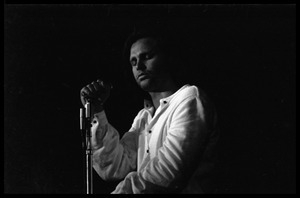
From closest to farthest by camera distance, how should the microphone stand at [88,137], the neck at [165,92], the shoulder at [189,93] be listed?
1. the microphone stand at [88,137]
2. the shoulder at [189,93]
3. the neck at [165,92]

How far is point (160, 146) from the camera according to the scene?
2676 millimetres

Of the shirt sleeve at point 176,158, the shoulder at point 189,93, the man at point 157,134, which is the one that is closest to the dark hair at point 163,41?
the man at point 157,134

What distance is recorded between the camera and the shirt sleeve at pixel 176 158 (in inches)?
101

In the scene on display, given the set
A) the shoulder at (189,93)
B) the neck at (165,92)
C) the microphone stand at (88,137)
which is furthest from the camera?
the neck at (165,92)

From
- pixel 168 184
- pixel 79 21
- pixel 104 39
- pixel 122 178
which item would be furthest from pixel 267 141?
pixel 79 21

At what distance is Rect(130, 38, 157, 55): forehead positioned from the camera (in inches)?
112

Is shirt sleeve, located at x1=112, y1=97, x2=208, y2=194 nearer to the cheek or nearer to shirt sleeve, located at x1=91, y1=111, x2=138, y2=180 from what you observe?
shirt sleeve, located at x1=91, y1=111, x2=138, y2=180

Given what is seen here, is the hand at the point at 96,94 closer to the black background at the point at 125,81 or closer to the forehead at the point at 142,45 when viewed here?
the black background at the point at 125,81

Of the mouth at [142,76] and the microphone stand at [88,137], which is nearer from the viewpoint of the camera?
the microphone stand at [88,137]

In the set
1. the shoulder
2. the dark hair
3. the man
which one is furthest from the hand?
the shoulder

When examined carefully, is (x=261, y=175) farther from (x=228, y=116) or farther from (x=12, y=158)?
(x=12, y=158)

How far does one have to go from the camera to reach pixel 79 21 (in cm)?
295

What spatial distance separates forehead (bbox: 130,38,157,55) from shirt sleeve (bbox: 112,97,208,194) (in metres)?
0.39

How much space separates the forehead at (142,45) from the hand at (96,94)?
10.0 inches
